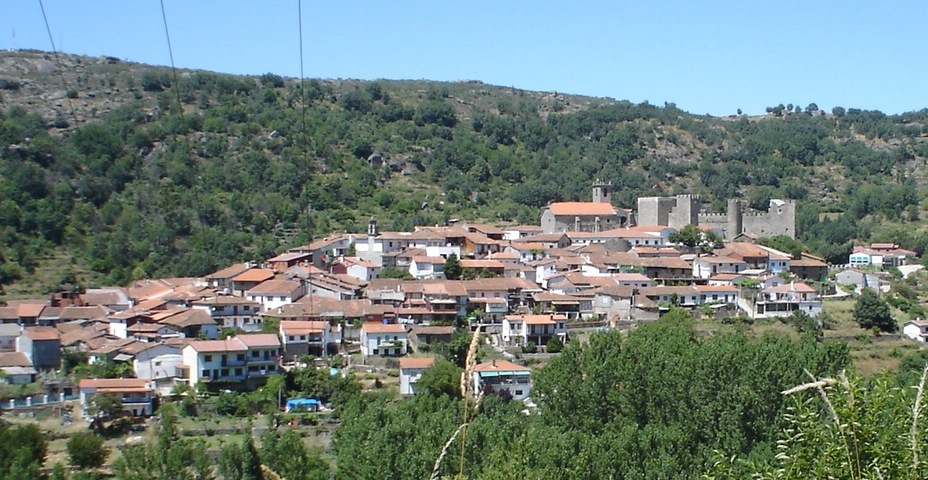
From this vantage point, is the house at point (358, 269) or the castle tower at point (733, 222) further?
the castle tower at point (733, 222)

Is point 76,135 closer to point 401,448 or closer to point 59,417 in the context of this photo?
point 59,417

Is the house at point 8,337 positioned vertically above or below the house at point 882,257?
above

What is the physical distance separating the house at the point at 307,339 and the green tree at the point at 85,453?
16.9 ft

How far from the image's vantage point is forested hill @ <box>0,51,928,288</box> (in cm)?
3134

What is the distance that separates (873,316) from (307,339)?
1239 centimetres

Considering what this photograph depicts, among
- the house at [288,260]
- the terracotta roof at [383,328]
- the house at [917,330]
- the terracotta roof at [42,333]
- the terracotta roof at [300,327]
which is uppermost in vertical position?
the house at [288,260]

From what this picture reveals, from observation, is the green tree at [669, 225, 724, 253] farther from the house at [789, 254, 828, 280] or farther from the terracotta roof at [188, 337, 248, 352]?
the terracotta roof at [188, 337, 248, 352]

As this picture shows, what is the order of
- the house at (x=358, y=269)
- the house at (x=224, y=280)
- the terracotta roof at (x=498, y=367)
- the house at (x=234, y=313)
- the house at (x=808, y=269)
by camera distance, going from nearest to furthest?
the terracotta roof at (x=498, y=367) < the house at (x=234, y=313) < the house at (x=224, y=280) < the house at (x=358, y=269) < the house at (x=808, y=269)

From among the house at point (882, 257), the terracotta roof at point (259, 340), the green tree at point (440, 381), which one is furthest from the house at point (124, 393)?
the house at point (882, 257)

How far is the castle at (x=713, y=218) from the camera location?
31438 mm

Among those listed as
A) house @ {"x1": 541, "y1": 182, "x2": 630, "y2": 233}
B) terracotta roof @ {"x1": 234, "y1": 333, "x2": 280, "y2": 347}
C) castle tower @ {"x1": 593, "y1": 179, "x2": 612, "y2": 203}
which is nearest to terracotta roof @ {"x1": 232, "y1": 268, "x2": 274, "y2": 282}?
terracotta roof @ {"x1": 234, "y1": 333, "x2": 280, "y2": 347}

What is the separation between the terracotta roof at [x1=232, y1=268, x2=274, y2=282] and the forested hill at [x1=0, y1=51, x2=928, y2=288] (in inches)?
104

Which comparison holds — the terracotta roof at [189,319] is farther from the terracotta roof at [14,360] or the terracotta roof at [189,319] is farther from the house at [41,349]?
the terracotta roof at [14,360]

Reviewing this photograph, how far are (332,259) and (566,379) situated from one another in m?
12.9
